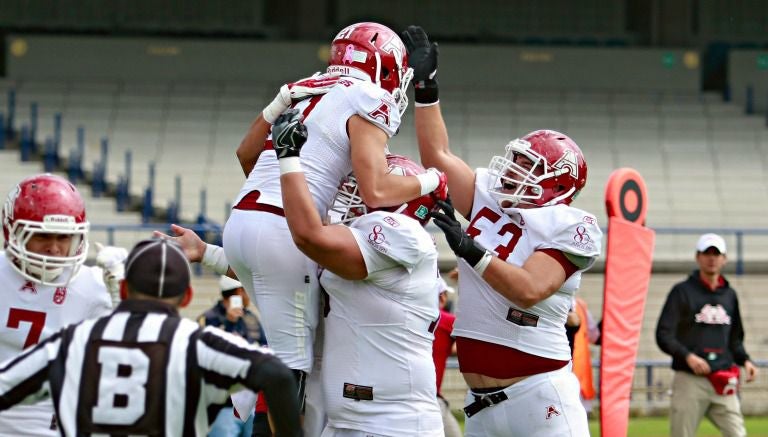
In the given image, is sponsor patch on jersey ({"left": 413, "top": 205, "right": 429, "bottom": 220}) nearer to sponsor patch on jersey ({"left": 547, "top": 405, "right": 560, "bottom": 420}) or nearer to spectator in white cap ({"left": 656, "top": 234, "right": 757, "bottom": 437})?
sponsor patch on jersey ({"left": 547, "top": 405, "right": 560, "bottom": 420})

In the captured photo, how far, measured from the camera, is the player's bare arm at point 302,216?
4344mm

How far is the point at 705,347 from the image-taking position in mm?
9883

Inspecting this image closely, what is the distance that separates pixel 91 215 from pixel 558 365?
12284 mm

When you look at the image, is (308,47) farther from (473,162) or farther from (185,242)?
(185,242)

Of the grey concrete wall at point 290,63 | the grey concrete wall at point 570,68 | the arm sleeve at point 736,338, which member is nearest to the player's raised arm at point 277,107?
the arm sleeve at point 736,338

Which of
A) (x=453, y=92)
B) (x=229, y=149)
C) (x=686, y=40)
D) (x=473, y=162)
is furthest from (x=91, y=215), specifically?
(x=686, y=40)

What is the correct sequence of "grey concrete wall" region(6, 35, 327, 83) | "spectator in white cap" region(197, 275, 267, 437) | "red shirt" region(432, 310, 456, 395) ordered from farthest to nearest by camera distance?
"grey concrete wall" region(6, 35, 327, 83), "spectator in white cap" region(197, 275, 267, 437), "red shirt" region(432, 310, 456, 395)

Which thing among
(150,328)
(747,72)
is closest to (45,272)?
(150,328)

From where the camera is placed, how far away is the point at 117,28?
21.6 meters

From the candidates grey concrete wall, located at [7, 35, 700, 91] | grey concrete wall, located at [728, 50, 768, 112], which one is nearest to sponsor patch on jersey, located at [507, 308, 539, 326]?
grey concrete wall, located at [7, 35, 700, 91]

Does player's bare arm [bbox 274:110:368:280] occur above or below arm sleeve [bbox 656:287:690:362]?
above

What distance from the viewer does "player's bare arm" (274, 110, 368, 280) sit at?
434cm

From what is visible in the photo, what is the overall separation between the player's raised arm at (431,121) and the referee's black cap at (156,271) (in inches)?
70.2

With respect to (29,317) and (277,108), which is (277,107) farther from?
(29,317)
